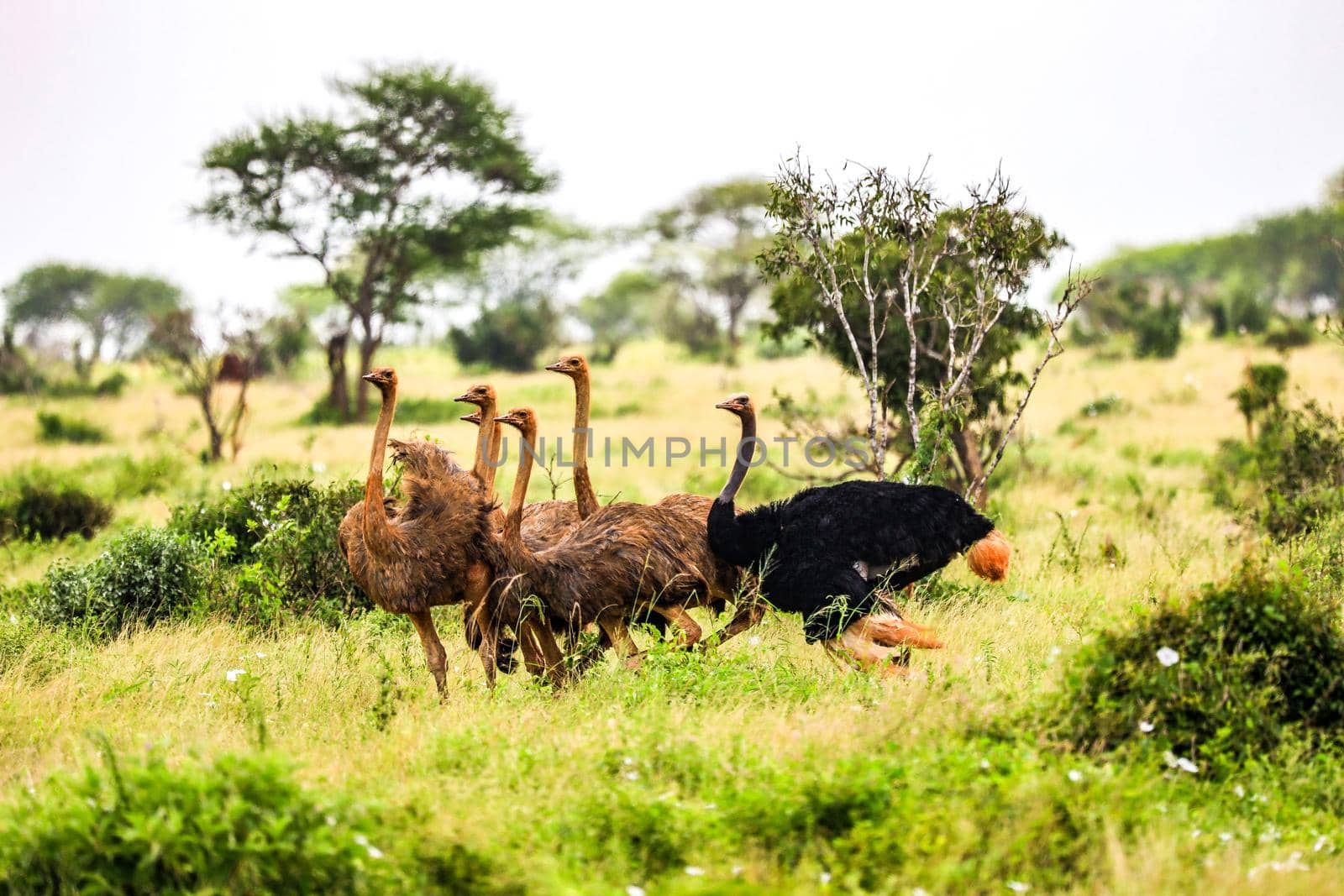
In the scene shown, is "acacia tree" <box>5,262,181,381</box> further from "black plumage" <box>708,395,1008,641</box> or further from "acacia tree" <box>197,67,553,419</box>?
"black plumage" <box>708,395,1008,641</box>

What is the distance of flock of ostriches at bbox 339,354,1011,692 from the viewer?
223 inches

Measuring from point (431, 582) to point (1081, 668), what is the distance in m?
2.54

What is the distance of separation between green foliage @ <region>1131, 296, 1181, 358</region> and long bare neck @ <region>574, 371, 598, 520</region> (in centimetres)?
1918

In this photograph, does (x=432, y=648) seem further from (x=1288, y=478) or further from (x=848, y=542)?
(x=1288, y=478)

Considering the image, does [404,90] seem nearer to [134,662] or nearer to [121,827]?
[134,662]

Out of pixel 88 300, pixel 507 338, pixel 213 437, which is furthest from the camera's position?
pixel 88 300

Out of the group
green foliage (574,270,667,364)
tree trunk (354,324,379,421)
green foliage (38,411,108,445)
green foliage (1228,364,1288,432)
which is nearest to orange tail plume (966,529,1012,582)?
green foliage (1228,364,1288,432)

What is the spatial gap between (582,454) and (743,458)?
763 millimetres

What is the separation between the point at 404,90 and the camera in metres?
24.0

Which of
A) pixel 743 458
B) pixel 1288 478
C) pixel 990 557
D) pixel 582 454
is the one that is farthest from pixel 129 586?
pixel 1288 478

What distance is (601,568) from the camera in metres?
5.80

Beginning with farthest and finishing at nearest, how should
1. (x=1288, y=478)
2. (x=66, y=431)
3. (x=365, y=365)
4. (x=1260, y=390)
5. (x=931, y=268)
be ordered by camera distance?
1. (x=365, y=365)
2. (x=66, y=431)
3. (x=1260, y=390)
4. (x=1288, y=478)
5. (x=931, y=268)

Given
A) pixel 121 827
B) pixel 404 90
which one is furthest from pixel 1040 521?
pixel 404 90

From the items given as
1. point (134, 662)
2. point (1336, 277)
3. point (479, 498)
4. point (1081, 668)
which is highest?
point (1336, 277)
